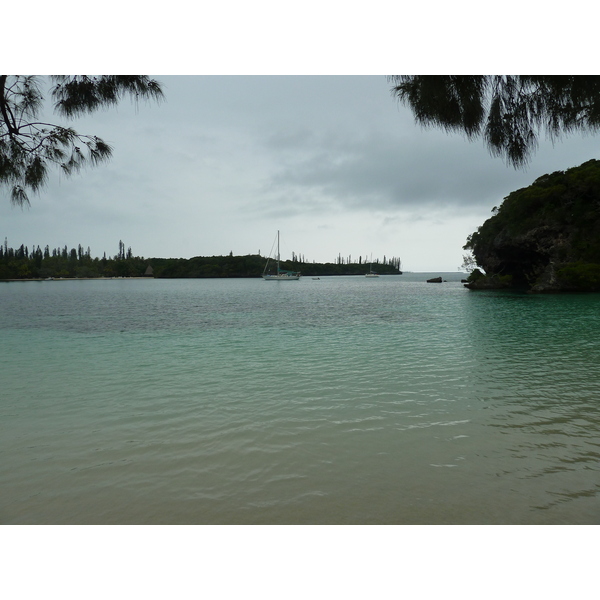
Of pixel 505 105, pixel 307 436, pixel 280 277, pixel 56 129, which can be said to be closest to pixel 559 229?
pixel 505 105

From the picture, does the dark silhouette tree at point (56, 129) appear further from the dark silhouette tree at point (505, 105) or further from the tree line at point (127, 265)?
the tree line at point (127, 265)

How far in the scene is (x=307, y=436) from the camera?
4.84 m

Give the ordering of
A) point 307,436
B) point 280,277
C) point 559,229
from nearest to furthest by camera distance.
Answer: point 307,436 → point 559,229 → point 280,277

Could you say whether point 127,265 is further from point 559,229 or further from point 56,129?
point 56,129

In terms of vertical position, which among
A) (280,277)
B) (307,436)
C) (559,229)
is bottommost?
(307,436)

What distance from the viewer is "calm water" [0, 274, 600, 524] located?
10.7 ft

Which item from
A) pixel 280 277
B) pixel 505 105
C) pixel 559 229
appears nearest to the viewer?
pixel 505 105

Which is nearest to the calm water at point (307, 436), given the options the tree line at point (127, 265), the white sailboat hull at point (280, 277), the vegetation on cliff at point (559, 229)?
the vegetation on cliff at point (559, 229)

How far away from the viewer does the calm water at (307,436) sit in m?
3.26

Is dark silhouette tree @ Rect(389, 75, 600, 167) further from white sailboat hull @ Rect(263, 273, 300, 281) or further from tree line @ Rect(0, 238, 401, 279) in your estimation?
white sailboat hull @ Rect(263, 273, 300, 281)

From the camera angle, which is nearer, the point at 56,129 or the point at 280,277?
the point at 56,129

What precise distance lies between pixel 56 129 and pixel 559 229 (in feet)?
131

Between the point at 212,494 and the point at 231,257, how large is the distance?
118907 millimetres

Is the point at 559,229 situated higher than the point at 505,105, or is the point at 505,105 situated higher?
the point at 559,229
